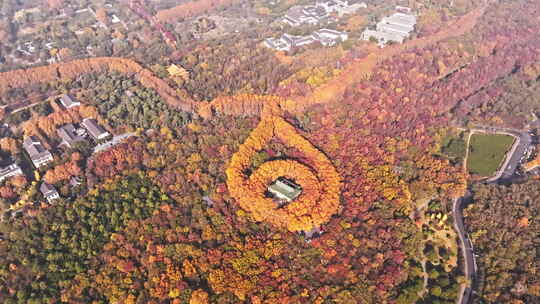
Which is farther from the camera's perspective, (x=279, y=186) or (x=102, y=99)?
(x=102, y=99)

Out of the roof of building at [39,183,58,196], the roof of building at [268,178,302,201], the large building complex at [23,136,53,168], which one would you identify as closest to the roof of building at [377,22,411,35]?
the roof of building at [268,178,302,201]

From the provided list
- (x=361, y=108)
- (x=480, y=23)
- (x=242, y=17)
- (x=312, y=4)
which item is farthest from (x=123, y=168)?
(x=480, y=23)

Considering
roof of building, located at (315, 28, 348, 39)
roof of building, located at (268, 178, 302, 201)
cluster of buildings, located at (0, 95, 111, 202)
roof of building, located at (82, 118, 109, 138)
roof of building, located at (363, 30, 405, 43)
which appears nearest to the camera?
roof of building, located at (268, 178, 302, 201)

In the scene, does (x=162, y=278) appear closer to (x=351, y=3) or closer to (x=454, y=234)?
(x=454, y=234)

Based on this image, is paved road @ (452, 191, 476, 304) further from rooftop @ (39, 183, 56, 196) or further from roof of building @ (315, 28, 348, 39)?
rooftop @ (39, 183, 56, 196)

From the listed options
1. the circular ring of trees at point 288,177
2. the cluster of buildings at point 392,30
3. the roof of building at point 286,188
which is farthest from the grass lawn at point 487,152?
the cluster of buildings at point 392,30

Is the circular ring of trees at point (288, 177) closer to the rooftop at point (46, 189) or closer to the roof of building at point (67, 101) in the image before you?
the rooftop at point (46, 189)

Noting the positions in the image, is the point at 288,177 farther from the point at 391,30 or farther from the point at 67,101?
the point at 391,30
